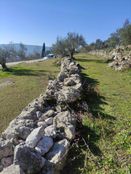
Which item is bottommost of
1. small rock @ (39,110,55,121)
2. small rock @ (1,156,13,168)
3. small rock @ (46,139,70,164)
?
small rock @ (1,156,13,168)

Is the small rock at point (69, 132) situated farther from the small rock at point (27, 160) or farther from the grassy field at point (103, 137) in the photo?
the small rock at point (27, 160)

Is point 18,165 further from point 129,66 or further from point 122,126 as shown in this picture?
point 129,66

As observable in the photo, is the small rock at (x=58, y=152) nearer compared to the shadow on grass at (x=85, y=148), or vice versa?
the small rock at (x=58, y=152)

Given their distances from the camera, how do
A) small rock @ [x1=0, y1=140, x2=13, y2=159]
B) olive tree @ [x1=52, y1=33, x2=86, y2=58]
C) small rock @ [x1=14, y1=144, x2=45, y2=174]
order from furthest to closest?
1. olive tree @ [x1=52, y1=33, x2=86, y2=58]
2. small rock @ [x1=0, y1=140, x2=13, y2=159]
3. small rock @ [x1=14, y1=144, x2=45, y2=174]

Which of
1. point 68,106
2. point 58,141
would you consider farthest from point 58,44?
point 58,141

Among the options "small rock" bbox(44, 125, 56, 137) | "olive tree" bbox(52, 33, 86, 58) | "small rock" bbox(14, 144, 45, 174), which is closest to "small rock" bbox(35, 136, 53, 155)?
"small rock" bbox(44, 125, 56, 137)

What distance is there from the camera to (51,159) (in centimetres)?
536

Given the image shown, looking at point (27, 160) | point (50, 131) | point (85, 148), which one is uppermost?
point (50, 131)

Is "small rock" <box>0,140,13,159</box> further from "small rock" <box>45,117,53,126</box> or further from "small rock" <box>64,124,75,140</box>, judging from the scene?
"small rock" <box>45,117,53,126</box>

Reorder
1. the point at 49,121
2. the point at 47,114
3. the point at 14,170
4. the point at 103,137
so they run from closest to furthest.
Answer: the point at 14,170 < the point at 103,137 < the point at 49,121 < the point at 47,114

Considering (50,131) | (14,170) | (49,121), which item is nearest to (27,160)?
(14,170)

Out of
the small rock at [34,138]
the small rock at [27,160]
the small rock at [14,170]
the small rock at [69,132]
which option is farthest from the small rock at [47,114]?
the small rock at [14,170]

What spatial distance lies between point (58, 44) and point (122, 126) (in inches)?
1338

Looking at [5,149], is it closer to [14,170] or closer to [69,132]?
[14,170]
